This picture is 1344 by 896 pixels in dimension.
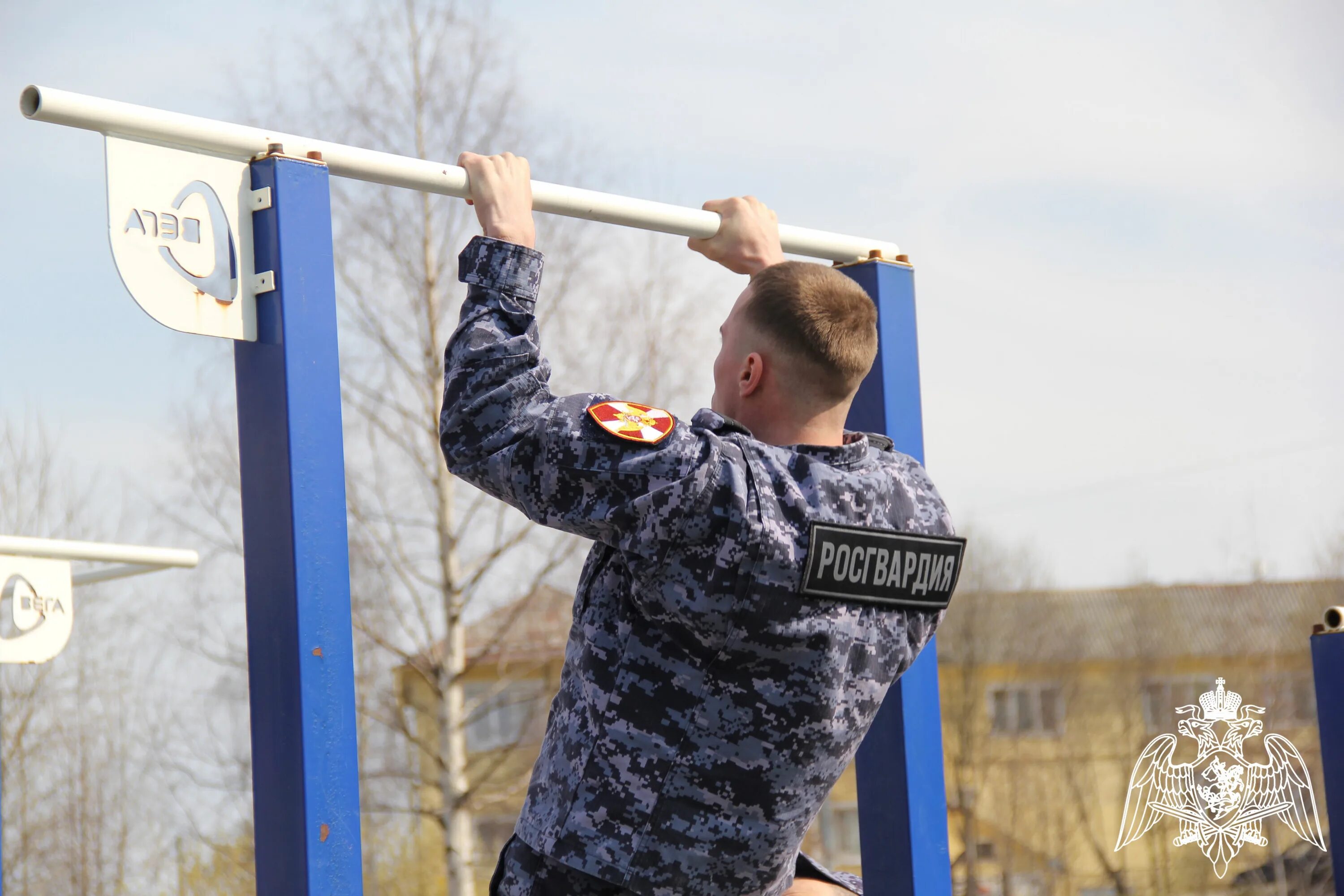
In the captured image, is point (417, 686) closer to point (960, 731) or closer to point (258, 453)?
point (960, 731)

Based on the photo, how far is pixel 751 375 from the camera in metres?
1.72

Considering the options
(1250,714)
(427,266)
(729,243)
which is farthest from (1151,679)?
(729,243)

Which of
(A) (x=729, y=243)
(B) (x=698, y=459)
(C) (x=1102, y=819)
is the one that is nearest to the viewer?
(B) (x=698, y=459)

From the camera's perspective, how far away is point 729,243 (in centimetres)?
236

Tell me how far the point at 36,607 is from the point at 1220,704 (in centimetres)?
1444

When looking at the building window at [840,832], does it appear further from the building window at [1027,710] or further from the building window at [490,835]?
the building window at [490,835]

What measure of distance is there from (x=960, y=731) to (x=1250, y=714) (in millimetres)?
3539

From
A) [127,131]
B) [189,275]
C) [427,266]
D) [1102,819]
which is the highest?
[427,266]

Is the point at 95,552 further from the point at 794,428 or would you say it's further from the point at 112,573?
the point at 794,428

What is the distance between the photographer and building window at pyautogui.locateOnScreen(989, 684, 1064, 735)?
15.8m

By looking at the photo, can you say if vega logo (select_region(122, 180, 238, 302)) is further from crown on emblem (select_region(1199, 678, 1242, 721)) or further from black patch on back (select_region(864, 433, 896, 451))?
crown on emblem (select_region(1199, 678, 1242, 721))

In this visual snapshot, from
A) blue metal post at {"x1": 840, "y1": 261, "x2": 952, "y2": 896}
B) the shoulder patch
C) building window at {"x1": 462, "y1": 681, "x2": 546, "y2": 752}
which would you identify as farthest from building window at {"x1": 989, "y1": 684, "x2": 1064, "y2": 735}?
the shoulder patch
